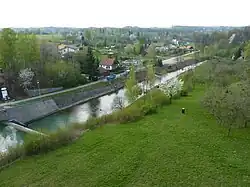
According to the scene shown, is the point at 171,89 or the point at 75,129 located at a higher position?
the point at 171,89

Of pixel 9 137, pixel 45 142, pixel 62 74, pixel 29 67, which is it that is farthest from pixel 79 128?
pixel 29 67

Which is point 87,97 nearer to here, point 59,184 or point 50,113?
point 50,113

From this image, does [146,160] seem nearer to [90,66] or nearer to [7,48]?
[7,48]

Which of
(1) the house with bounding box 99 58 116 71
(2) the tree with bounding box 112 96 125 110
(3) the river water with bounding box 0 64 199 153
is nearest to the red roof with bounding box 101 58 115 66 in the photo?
(1) the house with bounding box 99 58 116 71

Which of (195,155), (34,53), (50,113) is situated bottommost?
(50,113)

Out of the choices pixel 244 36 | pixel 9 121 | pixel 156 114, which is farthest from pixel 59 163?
pixel 244 36

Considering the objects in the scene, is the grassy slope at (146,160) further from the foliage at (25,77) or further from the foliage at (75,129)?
the foliage at (25,77)

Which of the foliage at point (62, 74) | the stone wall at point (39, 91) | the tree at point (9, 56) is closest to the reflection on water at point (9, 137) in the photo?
the stone wall at point (39, 91)
